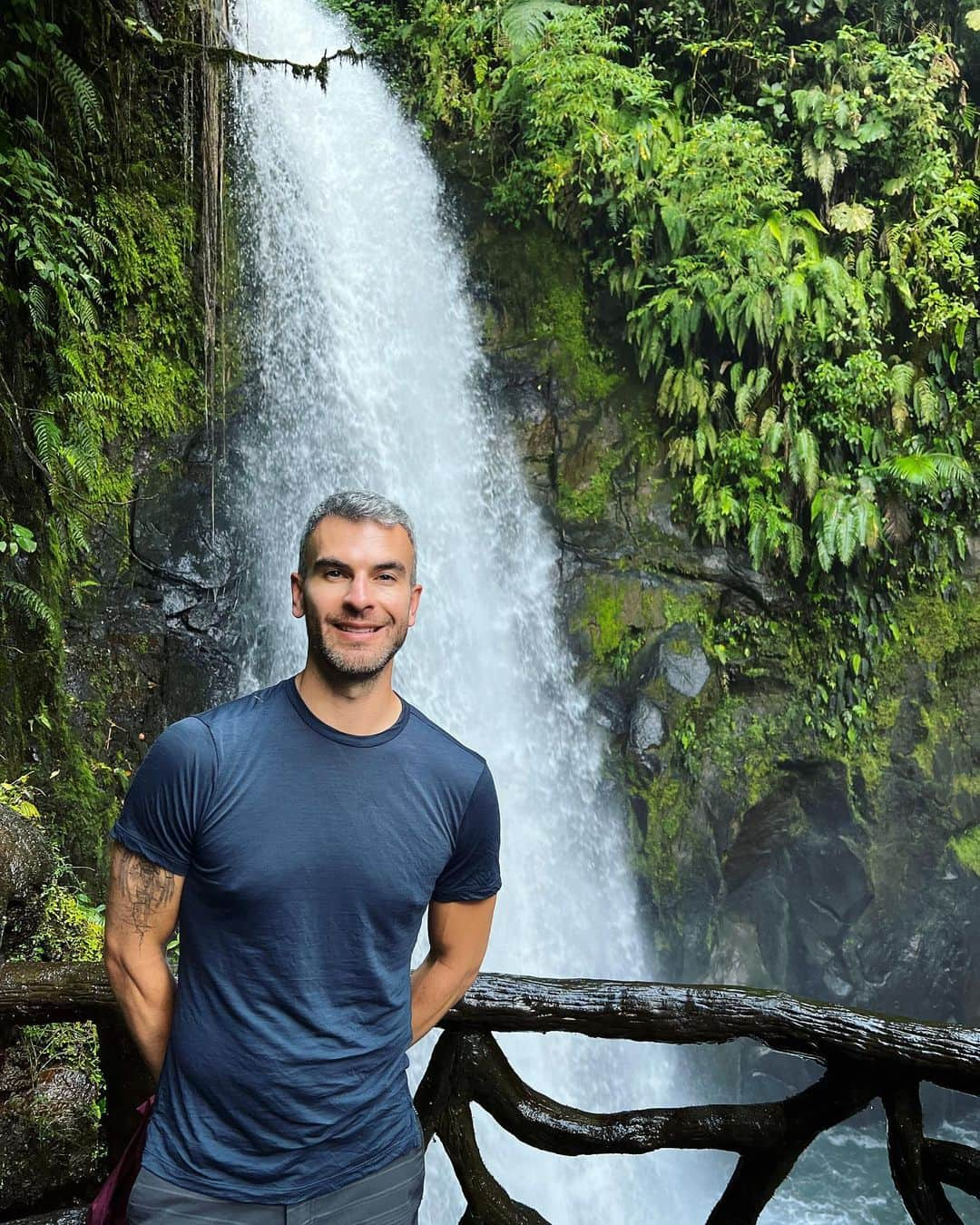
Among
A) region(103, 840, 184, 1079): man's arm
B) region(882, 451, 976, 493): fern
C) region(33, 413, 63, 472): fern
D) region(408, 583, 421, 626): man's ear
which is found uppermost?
region(882, 451, 976, 493): fern

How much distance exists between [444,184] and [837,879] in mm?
7312

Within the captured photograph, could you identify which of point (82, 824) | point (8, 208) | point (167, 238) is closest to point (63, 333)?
point (8, 208)

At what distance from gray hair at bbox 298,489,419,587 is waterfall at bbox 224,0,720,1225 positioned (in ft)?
18.1

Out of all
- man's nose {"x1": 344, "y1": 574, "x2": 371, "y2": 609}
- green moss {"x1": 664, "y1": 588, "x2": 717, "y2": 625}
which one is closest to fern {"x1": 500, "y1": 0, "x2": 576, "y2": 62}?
green moss {"x1": 664, "y1": 588, "x2": 717, "y2": 625}

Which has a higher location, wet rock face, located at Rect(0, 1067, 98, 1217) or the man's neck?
the man's neck

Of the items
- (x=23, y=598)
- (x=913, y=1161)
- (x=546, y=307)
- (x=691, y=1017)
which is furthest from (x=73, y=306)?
(x=913, y=1161)

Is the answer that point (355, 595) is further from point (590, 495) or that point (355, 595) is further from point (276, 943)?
point (590, 495)

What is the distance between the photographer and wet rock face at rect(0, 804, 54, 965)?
320 centimetres

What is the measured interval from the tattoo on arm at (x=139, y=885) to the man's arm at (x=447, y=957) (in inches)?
18.9

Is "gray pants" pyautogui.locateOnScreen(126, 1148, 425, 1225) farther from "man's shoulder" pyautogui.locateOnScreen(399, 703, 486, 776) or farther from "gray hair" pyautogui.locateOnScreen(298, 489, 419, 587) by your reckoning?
"gray hair" pyautogui.locateOnScreen(298, 489, 419, 587)

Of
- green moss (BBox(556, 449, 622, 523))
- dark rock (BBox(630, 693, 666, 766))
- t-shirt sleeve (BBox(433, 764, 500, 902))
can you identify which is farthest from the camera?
green moss (BBox(556, 449, 622, 523))

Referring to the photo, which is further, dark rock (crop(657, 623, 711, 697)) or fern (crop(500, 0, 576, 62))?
dark rock (crop(657, 623, 711, 697))

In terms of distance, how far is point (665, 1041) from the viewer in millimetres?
1910

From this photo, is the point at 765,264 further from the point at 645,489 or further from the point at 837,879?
the point at 837,879
